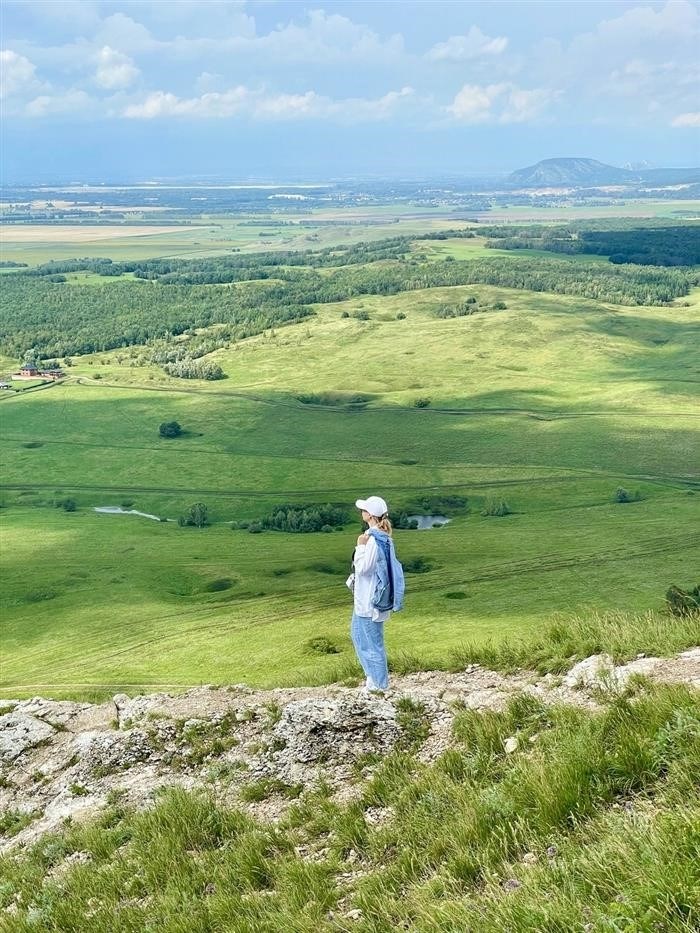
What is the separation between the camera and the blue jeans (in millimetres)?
18281

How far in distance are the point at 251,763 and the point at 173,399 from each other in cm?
17908

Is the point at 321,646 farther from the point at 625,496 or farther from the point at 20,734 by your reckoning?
the point at 625,496

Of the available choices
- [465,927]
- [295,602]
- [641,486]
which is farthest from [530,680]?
[641,486]

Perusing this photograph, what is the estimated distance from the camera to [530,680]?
17.7 meters

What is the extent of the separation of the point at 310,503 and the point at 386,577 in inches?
4162

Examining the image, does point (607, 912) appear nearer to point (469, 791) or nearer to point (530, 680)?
point (469, 791)

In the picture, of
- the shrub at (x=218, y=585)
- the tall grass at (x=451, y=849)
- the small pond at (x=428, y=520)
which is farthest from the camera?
the small pond at (x=428, y=520)

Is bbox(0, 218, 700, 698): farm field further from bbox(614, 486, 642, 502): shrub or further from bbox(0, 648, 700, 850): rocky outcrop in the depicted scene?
bbox(0, 648, 700, 850): rocky outcrop

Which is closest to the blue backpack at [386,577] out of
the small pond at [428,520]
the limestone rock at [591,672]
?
the limestone rock at [591,672]

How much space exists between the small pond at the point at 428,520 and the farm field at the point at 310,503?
546 cm

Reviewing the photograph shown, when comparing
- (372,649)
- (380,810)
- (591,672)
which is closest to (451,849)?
(380,810)

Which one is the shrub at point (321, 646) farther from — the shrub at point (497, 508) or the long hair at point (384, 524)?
the shrub at point (497, 508)

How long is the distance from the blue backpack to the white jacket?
9cm

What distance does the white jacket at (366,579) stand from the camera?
17.6 m
